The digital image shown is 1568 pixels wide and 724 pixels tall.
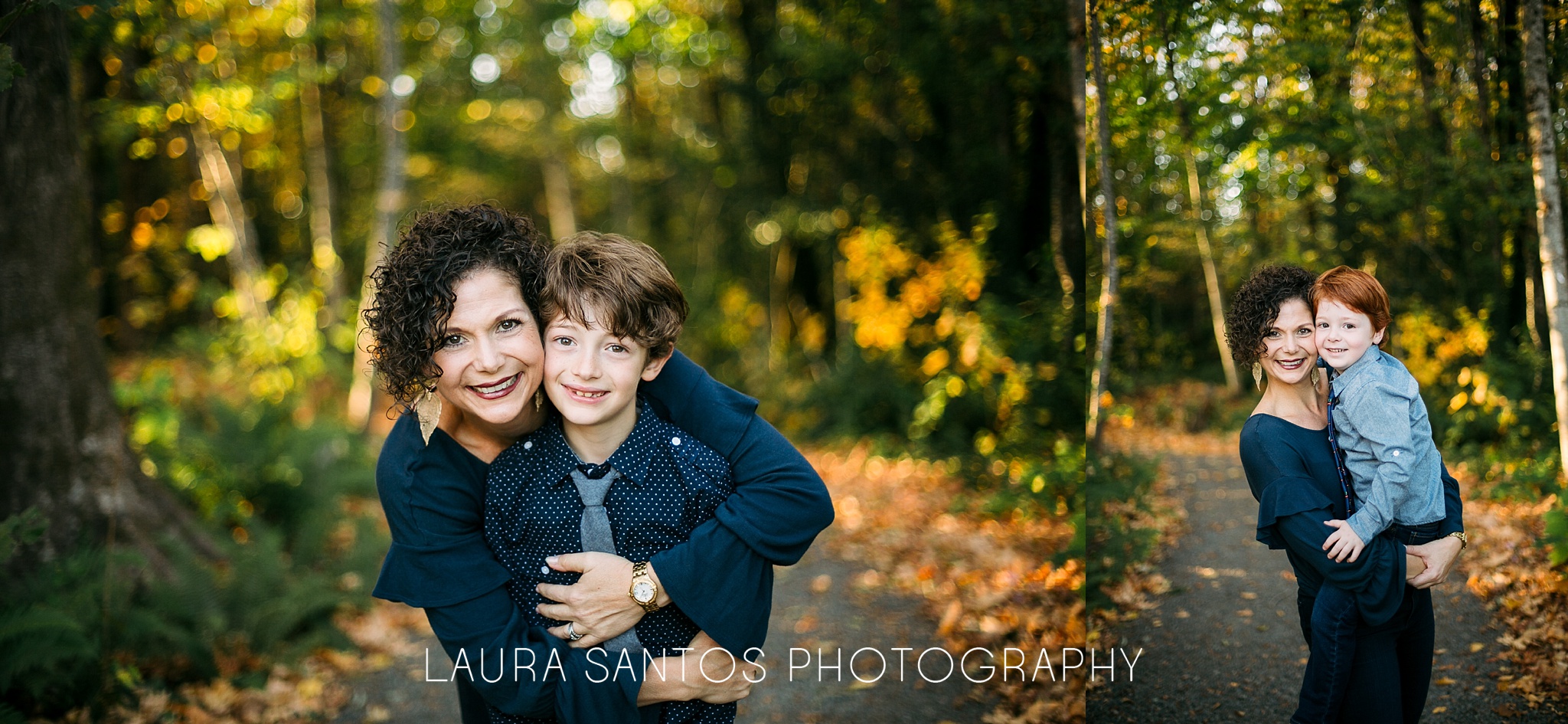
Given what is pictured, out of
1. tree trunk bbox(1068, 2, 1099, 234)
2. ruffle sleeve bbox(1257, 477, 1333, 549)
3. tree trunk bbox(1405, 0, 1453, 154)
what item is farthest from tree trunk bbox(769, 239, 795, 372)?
tree trunk bbox(1405, 0, 1453, 154)

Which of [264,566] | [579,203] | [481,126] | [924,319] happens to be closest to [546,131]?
[481,126]

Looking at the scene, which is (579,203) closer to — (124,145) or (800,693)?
(124,145)

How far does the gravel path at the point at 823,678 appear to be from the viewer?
335 centimetres

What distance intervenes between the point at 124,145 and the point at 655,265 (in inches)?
505

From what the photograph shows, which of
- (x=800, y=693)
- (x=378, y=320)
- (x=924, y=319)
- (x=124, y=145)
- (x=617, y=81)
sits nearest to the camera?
(x=378, y=320)

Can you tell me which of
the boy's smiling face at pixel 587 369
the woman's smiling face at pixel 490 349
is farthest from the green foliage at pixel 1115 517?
the woman's smiling face at pixel 490 349

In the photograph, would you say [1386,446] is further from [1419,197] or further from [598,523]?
[598,523]

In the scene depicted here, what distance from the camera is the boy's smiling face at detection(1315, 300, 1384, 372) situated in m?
1.60

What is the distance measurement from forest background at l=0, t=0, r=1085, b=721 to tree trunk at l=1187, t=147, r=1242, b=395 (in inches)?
18.7

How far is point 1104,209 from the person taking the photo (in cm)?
223

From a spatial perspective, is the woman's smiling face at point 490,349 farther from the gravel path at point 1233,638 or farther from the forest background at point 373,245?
the gravel path at point 1233,638

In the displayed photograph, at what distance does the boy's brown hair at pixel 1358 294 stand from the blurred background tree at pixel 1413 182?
0.13 feet

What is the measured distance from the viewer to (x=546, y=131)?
14.4m

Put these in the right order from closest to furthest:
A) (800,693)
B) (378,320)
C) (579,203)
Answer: (378,320), (800,693), (579,203)
